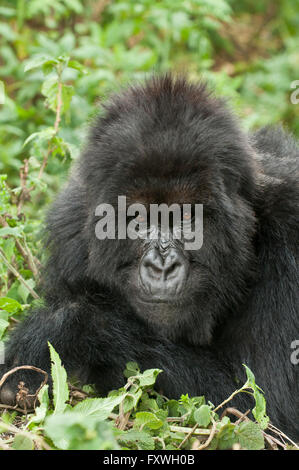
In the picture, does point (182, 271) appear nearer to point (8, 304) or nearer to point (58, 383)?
point (58, 383)

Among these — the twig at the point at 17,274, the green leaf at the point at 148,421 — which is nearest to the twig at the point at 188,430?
the green leaf at the point at 148,421

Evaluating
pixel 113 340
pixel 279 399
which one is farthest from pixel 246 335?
pixel 113 340

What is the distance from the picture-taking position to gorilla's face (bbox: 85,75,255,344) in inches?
129

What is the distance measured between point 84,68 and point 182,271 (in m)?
2.03

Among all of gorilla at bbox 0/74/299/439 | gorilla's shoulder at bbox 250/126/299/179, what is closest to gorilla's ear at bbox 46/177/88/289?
gorilla at bbox 0/74/299/439

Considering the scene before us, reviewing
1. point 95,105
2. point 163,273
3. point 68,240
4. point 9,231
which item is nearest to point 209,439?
point 163,273

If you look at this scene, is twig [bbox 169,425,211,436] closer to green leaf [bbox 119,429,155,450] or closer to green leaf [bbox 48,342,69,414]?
green leaf [bbox 119,429,155,450]

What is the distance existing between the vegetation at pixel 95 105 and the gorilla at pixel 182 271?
19 cm

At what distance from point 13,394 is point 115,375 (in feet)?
1.63

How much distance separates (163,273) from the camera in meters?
3.26

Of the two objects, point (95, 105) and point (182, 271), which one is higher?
point (95, 105)

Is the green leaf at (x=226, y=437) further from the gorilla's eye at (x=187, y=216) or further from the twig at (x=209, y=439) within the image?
the gorilla's eye at (x=187, y=216)
